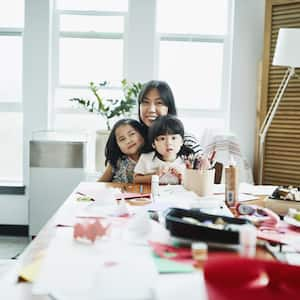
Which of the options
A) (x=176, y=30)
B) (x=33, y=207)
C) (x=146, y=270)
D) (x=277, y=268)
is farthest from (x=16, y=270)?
(x=176, y=30)

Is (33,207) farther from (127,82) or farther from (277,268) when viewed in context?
(277,268)

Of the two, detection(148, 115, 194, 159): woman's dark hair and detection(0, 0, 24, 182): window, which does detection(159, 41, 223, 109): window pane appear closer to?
detection(0, 0, 24, 182): window

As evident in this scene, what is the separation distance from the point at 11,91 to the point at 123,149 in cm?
214

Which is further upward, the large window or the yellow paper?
the large window

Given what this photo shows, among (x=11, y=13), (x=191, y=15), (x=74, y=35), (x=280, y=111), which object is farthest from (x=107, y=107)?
(x=280, y=111)

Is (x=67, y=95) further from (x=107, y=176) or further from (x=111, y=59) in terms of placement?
(x=107, y=176)

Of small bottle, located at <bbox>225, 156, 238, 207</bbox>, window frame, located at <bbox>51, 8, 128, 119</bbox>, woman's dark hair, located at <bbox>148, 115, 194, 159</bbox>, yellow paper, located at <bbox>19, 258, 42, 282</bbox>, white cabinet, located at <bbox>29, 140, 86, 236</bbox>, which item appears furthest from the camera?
window frame, located at <bbox>51, 8, 128, 119</bbox>

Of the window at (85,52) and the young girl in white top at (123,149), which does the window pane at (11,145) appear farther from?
the young girl in white top at (123,149)

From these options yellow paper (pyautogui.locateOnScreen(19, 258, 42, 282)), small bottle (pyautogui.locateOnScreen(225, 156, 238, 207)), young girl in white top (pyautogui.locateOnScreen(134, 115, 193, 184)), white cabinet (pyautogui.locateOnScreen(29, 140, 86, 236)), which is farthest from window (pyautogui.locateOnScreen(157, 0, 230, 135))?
yellow paper (pyautogui.locateOnScreen(19, 258, 42, 282))

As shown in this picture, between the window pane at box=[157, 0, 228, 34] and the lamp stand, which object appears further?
the window pane at box=[157, 0, 228, 34]

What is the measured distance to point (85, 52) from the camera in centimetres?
403

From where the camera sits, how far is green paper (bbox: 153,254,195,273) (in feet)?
3.32

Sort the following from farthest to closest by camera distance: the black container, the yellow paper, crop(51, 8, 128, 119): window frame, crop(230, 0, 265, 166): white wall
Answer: crop(51, 8, 128, 119): window frame → crop(230, 0, 265, 166): white wall → the black container → the yellow paper

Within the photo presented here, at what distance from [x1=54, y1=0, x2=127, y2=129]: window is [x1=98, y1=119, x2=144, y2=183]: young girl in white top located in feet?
5.56
